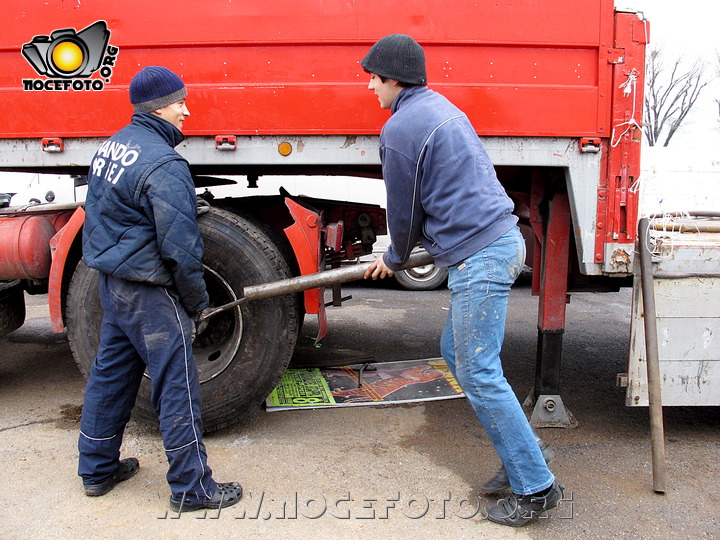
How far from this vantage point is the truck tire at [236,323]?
128 inches

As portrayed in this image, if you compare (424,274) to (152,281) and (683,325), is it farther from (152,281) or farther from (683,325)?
(152,281)

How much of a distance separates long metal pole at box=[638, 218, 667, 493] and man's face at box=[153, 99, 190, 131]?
220cm

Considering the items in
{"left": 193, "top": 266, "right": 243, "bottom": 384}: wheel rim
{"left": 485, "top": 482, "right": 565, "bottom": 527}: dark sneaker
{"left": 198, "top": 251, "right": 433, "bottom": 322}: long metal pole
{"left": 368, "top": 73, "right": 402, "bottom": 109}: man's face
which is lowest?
{"left": 485, "top": 482, "right": 565, "bottom": 527}: dark sneaker

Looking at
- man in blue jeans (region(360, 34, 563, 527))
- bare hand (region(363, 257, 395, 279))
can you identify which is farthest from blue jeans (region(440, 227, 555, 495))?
bare hand (region(363, 257, 395, 279))

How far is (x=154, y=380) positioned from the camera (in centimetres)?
262

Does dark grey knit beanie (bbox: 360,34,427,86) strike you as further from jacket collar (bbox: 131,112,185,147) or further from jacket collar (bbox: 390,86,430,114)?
jacket collar (bbox: 131,112,185,147)

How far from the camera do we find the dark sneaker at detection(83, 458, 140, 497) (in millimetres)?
2738

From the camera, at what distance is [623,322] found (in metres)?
6.34

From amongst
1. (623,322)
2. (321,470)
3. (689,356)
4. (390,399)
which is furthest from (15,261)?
(623,322)

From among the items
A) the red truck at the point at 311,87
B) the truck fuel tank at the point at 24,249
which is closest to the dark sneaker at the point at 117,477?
the red truck at the point at 311,87

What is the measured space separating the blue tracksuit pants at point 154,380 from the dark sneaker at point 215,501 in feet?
0.09

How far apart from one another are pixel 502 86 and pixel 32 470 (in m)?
2.94

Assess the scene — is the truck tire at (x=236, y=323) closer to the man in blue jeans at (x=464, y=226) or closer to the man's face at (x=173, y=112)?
the man's face at (x=173, y=112)

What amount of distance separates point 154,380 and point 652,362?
224 centimetres
